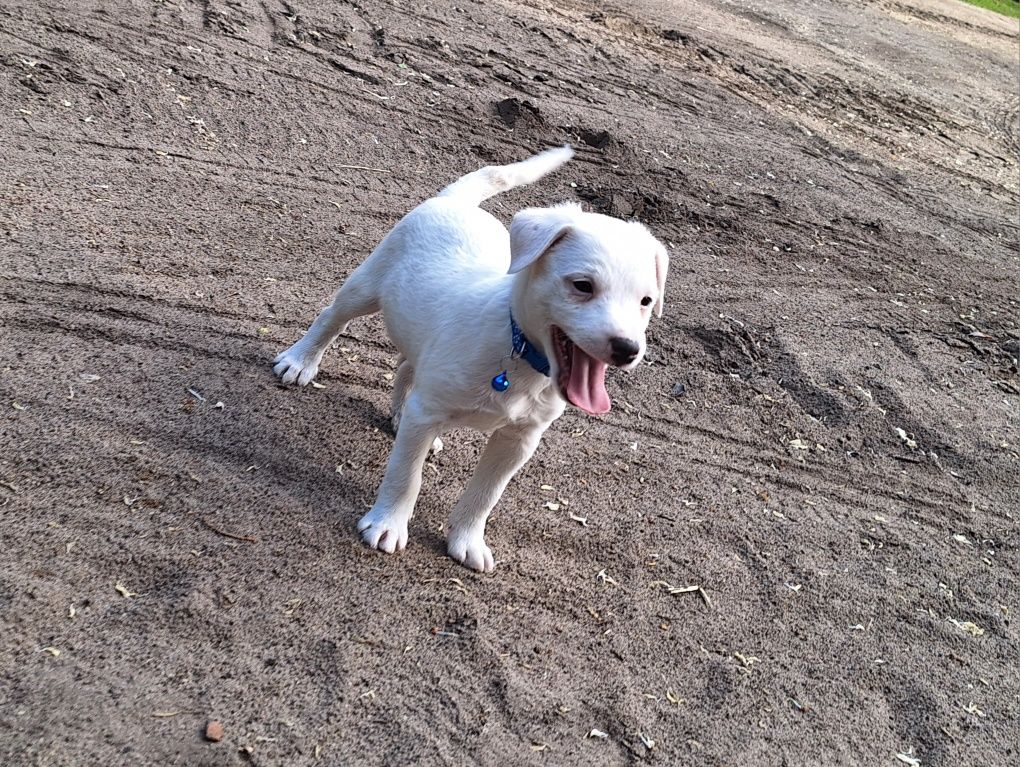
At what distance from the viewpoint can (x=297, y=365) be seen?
4941mm

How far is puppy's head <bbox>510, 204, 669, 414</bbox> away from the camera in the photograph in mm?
3158

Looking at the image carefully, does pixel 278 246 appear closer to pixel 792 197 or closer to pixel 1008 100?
pixel 792 197

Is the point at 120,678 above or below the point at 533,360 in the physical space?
below

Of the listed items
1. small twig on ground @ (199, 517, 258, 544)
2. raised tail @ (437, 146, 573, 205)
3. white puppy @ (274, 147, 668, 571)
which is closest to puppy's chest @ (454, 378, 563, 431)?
white puppy @ (274, 147, 668, 571)

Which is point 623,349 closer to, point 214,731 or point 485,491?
point 485,491

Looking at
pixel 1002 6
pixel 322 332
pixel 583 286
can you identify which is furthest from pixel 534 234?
pixel 1002 6

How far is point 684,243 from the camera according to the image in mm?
7879

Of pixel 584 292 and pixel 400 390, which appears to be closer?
pixel 584 292

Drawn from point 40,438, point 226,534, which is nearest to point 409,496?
point 226,534

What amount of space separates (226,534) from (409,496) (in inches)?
31.4

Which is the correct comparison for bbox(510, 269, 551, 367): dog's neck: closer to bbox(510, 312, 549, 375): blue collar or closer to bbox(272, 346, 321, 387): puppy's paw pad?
bbox(510, 312, 549, 375): blue collar

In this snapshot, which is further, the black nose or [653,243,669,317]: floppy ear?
[653,243,669,317]: floppy ear

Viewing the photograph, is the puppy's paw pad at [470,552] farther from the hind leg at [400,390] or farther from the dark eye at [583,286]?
the dark eye at [583,286]

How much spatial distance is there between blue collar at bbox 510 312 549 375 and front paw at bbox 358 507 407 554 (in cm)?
106
